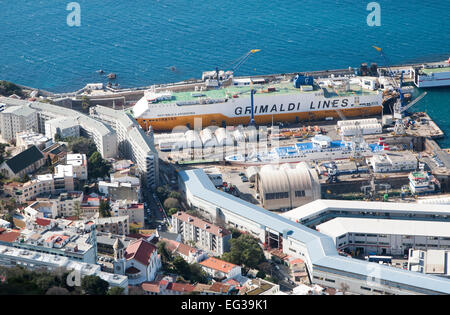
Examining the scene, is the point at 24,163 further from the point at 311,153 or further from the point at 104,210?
the point at 311,153

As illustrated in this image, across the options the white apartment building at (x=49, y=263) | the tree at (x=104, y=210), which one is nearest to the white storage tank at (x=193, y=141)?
the tree at (x=104, y=210)

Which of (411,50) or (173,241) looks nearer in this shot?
(173,241)

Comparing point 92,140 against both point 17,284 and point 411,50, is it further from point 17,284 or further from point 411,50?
point 411,50

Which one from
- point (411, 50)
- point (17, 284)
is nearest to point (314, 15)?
point (411, 50)

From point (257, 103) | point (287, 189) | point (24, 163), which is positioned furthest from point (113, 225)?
point (257, 103)

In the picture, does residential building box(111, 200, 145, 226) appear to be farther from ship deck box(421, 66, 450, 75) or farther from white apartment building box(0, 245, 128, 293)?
ship deck box(421, 66, 450, 75)

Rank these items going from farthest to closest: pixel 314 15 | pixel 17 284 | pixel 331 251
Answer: pixel 314 15, pixel 331 251, pixel 17 284
